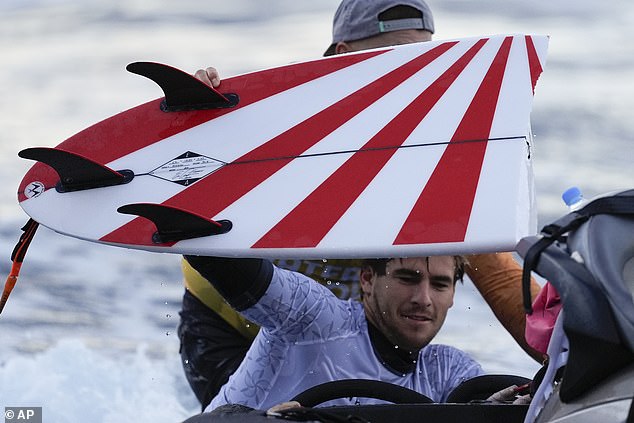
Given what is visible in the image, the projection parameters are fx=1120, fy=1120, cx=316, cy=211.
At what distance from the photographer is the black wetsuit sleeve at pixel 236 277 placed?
2.46 m

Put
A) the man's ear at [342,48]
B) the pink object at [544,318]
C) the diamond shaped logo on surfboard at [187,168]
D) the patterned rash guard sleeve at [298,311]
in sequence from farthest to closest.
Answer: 1. the man's ear at [342,48]
2. the diamond shaped logo on surfboard at [187,168]
3. the patterned rash guard sleeve at [298,311]
4. the pink object at [544,318]

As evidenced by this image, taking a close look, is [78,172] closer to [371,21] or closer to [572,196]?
[371,21]

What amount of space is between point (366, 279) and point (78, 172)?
760mm

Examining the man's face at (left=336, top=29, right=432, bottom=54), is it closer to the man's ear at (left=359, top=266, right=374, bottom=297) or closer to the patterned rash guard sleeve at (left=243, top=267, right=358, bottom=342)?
the man's ear at (left=359, top=266, right=374, bottom=297)

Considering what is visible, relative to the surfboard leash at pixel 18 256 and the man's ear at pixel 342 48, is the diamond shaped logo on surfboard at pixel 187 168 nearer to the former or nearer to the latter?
the surfboard leash at pixel 18 256

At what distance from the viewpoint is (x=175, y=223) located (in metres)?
2.47

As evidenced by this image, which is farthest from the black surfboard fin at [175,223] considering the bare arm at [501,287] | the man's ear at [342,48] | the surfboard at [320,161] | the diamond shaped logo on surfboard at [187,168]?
the bare arm at [501,287]

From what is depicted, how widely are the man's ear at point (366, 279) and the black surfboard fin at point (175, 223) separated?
463 millimetres

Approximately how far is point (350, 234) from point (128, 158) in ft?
2.03

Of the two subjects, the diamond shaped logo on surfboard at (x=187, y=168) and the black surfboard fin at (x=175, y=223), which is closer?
the black surfboard fin at (x=175, y=223)

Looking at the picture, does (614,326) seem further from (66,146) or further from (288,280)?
(66,146)

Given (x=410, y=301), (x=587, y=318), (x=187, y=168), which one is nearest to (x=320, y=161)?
(x=187, y=168)

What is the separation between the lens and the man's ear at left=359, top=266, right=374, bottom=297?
9.18 ft

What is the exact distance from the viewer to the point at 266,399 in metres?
2.58
